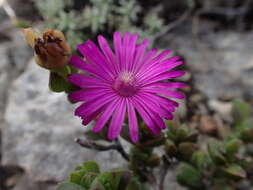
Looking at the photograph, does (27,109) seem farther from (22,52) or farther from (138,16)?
(138,16)

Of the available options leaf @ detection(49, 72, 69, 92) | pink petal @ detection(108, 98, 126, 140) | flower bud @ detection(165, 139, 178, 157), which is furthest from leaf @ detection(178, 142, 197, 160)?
leaf @ detection(49, 72, 69, 92)

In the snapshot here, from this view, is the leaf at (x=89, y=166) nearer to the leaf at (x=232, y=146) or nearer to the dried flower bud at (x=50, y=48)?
the dried flower bud at (x=50, y=48)

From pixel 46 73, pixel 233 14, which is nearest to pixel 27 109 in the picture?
pixel 46 73

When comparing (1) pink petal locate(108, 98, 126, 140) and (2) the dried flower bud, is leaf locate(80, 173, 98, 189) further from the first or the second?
(2) the dried flower bud

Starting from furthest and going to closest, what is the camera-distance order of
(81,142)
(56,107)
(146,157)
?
(56,107) < (146,157) < (81,142)

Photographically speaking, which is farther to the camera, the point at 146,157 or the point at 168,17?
the point at 168,17

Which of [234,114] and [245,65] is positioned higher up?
[245,65]

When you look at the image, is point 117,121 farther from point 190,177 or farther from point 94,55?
point 190,177
